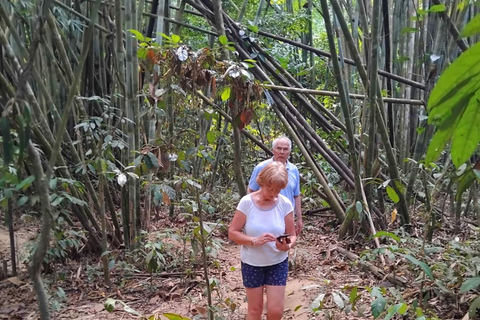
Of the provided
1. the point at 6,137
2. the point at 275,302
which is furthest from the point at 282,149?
the point at 6,137

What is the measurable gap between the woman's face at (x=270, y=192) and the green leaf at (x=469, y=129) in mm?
1481

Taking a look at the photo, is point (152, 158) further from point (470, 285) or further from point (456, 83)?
point (456, 83)

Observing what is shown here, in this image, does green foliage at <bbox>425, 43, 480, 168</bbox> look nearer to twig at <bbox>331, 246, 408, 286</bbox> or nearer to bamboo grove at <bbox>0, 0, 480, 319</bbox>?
bamboo grove at <bbox>0, 0, 480, 319</bbox>

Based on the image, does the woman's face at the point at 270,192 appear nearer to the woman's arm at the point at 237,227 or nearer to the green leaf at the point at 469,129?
the woman's arm at the point at 237,227

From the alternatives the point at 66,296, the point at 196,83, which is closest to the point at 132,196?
the point at 66,296

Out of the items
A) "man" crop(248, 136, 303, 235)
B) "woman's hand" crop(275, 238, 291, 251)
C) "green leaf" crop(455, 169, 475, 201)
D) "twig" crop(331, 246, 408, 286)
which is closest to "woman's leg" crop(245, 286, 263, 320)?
"woman's hand" crop(275, 238, 291, 251)

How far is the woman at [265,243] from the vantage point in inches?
83.2

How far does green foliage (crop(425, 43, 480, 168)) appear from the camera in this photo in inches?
21.7

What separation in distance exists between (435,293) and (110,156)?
2264 mm

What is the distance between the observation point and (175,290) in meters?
2.98

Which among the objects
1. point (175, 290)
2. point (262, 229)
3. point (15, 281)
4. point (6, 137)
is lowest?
point (175, 290)

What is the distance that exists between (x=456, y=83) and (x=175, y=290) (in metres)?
2.69

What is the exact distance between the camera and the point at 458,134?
628 millimetres

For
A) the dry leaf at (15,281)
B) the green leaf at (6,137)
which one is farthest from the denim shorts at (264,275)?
the dry leaf at (15,281)
